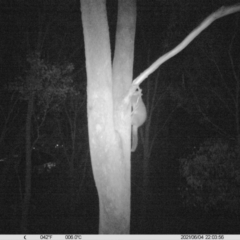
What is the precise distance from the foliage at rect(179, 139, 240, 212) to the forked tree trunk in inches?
193

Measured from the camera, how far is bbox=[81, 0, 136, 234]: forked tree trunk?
9.10 feet

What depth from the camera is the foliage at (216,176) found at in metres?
7.07

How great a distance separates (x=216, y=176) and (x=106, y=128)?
5.50m

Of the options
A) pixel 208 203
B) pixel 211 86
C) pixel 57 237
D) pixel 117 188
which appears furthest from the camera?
pixel 211 86

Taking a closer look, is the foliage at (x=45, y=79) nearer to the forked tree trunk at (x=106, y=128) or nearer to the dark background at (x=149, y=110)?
the dark background at (x=149, y=110)

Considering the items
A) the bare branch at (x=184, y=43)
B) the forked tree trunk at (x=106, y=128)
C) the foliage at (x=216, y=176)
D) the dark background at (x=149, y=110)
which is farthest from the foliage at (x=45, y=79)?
the bare branch at (x=184, y=43)

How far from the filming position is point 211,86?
11.7 metres

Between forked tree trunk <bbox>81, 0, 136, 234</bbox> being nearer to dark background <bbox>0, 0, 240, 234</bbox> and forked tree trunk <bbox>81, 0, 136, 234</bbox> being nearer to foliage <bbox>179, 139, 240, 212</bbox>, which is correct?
dark background <bbox>0, 0, 240, 234</bbox>

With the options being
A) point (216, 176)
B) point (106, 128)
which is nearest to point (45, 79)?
point (216, 176)

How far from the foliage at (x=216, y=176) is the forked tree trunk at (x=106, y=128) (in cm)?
491

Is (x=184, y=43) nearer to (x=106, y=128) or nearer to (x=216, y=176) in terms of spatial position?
(x=106, y=128)

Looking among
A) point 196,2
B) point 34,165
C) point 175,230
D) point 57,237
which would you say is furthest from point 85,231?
point 196,2

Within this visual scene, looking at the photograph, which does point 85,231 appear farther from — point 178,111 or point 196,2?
point 196,2

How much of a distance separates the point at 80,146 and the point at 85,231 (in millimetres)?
5698
